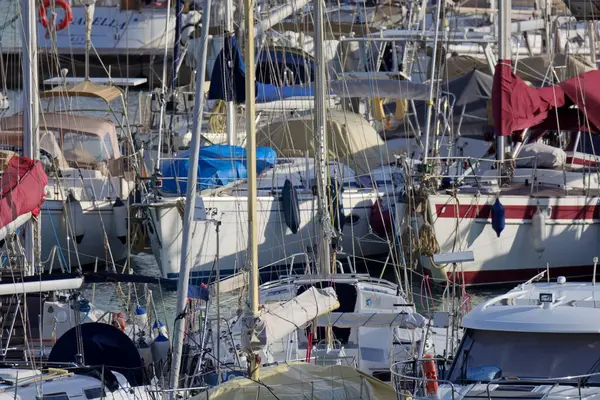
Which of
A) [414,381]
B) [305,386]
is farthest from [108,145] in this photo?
[414,381]

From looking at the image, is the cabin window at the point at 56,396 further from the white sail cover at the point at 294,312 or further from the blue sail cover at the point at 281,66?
the blue sail cover at the point at 281,66

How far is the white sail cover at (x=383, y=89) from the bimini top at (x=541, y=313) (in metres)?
15.4

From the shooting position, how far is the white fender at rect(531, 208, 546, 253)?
26844 millimetres

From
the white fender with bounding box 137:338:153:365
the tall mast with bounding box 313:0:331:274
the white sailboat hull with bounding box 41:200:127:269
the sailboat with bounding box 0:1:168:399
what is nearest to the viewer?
the sailboat with bounding box 0:1:168:399

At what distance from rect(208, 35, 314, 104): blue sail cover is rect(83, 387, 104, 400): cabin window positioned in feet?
31.9

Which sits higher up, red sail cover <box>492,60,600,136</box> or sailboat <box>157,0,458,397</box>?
red sail cover <box>492,60,600,136</box>

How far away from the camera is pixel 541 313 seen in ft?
43.3

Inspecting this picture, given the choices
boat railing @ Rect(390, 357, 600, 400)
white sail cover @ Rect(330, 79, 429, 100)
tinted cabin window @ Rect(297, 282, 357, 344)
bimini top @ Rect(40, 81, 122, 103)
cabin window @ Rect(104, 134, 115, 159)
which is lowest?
tinted cabin window @ Rect(297, 282, 357, 344)

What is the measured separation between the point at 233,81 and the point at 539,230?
723cm

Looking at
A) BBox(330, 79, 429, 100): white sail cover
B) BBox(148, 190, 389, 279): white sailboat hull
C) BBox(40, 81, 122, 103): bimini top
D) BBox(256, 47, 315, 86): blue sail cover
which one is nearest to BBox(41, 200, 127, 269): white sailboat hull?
BBox(148, 190, 389, 279): white sailboat hull

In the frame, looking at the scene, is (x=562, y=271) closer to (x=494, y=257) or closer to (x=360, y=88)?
(x=494, y=257)

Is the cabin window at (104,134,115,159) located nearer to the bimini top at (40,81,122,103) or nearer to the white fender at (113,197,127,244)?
the bimini top at (40,81,122,103)

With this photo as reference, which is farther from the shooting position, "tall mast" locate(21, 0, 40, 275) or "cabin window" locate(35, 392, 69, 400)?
"tall mast" locate(21, 0, 40, 275)

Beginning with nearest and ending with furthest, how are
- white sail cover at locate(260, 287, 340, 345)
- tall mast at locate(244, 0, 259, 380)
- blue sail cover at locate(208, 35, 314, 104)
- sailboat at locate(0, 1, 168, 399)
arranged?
1. tall mast at locate(244, 0, 259, 380)
2. sailboat at locate(0, 1, 168, 399)
3. white sail cover at locate(260, 287, 340, 345)
4. blue sail cover at locate(208, 35, 314, 104)
